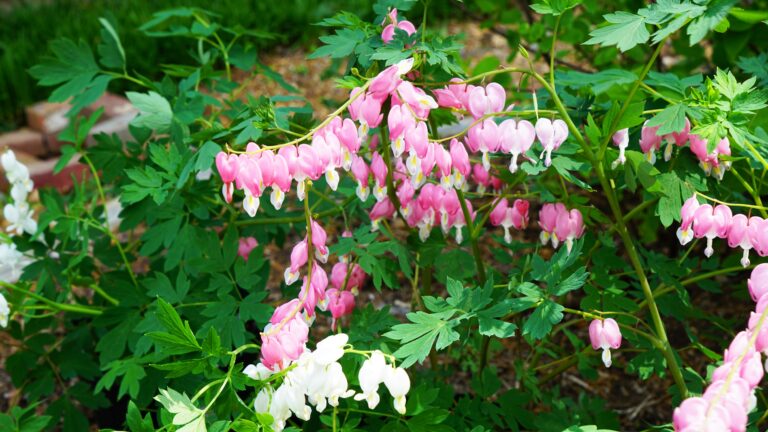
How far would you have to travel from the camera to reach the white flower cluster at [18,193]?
2277 millimetres

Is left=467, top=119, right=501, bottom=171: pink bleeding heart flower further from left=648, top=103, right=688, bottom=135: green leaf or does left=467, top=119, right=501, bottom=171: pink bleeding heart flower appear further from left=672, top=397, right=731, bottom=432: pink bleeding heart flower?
left=672, top=397, right=731, bottom=432: pink bleeding heart flower

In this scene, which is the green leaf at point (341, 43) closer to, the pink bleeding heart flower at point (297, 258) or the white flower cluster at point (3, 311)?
the pink bleeding heart flower at point (297, 258)

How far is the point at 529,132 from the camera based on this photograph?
163 centimetres

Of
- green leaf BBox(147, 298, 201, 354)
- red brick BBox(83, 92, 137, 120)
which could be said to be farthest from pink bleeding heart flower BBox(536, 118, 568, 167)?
red brick BBox(83, 92, 137, 120)

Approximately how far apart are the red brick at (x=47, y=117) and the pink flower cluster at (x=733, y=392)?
406 cm

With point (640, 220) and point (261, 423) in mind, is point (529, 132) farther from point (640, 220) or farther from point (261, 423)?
point (640, 220)

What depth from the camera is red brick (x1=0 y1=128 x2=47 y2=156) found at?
4641 mm

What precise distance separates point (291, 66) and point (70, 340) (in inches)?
115

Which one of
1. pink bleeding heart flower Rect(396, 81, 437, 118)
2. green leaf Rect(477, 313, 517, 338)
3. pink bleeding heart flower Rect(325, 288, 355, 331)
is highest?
pink bleeding heart flower Rect(396, 81, 437, 118)

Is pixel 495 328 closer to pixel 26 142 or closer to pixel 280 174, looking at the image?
pixel 280 174

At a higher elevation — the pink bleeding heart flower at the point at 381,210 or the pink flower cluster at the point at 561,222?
the pink flower cluster at the point at 561,222

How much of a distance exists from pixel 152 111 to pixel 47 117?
2906 mm

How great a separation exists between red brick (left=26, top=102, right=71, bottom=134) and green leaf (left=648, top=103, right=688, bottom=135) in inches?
148

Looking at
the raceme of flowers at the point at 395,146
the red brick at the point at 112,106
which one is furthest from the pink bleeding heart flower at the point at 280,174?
the red brick at the point at 112,106
